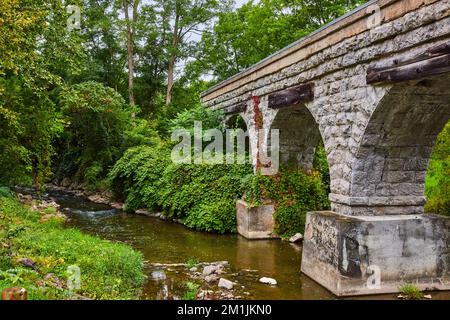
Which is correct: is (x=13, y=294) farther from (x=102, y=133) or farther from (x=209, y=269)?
(x=102, y=133)

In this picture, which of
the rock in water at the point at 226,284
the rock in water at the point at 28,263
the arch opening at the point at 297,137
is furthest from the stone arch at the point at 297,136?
the rock in water at the point at 28,263

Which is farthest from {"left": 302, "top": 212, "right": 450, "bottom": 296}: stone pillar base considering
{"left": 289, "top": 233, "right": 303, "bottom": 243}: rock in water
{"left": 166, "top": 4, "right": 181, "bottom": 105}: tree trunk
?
{"left": 166, "top": 4, "right": 181, "bottom": 105}: tree trunk

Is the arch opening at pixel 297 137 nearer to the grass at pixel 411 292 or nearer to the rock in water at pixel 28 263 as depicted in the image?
the grass at pixel 411 292

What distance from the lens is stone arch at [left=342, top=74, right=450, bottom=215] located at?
6.36 meters

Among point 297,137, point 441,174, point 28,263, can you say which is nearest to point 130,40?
point 297,137

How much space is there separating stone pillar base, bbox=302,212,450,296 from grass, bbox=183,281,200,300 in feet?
7.29

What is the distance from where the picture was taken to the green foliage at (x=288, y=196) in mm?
11234

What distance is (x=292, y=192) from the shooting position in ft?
37.9

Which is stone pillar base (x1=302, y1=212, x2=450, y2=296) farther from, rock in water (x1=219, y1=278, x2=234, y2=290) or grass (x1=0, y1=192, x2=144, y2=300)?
grass (x1=0, y1=192, x2=144, y2=300)

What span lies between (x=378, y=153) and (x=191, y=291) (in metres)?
3.88

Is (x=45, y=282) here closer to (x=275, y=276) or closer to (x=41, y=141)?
(x=275, y=276)

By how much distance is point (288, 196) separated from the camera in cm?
1148
